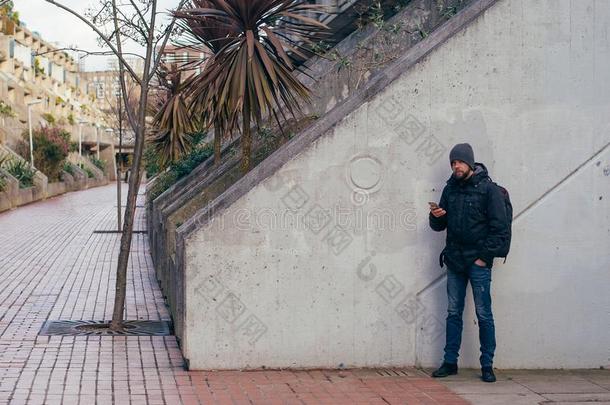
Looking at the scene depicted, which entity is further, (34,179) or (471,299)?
(34,179)

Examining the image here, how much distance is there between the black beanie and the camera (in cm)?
791

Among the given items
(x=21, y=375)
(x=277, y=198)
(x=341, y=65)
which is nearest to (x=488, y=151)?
(x=277, y=198)

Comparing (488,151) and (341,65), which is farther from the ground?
(341,65)

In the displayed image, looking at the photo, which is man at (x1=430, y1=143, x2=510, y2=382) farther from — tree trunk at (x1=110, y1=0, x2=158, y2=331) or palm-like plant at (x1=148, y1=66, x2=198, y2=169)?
palm-like plant at (x1=148, y1=66, x2=198, y2=169)

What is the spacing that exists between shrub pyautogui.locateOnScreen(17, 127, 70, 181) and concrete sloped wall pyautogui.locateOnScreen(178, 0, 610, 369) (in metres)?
40.3

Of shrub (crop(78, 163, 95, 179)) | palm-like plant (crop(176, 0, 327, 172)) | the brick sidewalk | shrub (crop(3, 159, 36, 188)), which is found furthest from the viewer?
shrub (crop(78, 163, 95, 179))

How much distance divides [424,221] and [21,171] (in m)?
34.2

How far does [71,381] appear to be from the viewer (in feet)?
25.2

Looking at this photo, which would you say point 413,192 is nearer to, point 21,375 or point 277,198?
point 277,198

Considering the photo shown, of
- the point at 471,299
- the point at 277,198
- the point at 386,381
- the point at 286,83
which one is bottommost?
the point at 386,381

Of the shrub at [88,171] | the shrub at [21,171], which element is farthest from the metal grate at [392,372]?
the shrub at [88,171]

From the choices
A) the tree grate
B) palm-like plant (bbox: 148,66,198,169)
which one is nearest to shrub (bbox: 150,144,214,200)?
palm-like plant (bbox: 148,66,198,169)

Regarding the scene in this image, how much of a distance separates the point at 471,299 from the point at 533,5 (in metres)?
2.62

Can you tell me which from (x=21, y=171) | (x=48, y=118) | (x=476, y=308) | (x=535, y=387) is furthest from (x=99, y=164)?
(x=535, y=387)
